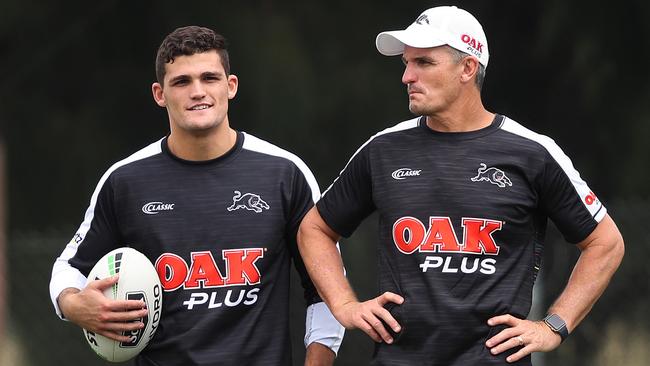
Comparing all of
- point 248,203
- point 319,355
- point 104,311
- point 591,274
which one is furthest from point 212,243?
point 591,274

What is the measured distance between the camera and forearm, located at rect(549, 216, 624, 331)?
501cm

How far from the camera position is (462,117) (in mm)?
5027

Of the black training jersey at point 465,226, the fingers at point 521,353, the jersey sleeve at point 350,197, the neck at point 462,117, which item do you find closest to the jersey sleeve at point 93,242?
the jersey sleeve at point 350,197

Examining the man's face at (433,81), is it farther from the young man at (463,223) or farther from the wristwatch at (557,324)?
the wristwatch at (557,324)

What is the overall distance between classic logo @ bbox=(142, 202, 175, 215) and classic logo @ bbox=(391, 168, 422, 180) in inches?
34.6

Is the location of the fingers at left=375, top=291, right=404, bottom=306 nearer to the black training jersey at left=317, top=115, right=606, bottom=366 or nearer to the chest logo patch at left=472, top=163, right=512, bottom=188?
the black training jersey at left=317, top=115, right=606, bottom=366

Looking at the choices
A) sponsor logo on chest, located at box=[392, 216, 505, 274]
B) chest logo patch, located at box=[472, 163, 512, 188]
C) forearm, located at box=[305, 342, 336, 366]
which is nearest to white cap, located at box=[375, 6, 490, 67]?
chest logo patch, located at box=[472, 163, 512, 188]

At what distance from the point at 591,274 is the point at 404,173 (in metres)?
0.76

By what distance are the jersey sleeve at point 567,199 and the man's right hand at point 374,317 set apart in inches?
25.3

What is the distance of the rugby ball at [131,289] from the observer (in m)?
5.05

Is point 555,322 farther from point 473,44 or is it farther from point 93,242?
point 93,242

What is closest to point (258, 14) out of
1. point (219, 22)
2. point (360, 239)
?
point (219, 22)

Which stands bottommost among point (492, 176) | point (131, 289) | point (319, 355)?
point (319, 355)

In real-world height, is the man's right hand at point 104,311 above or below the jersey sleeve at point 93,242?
below
